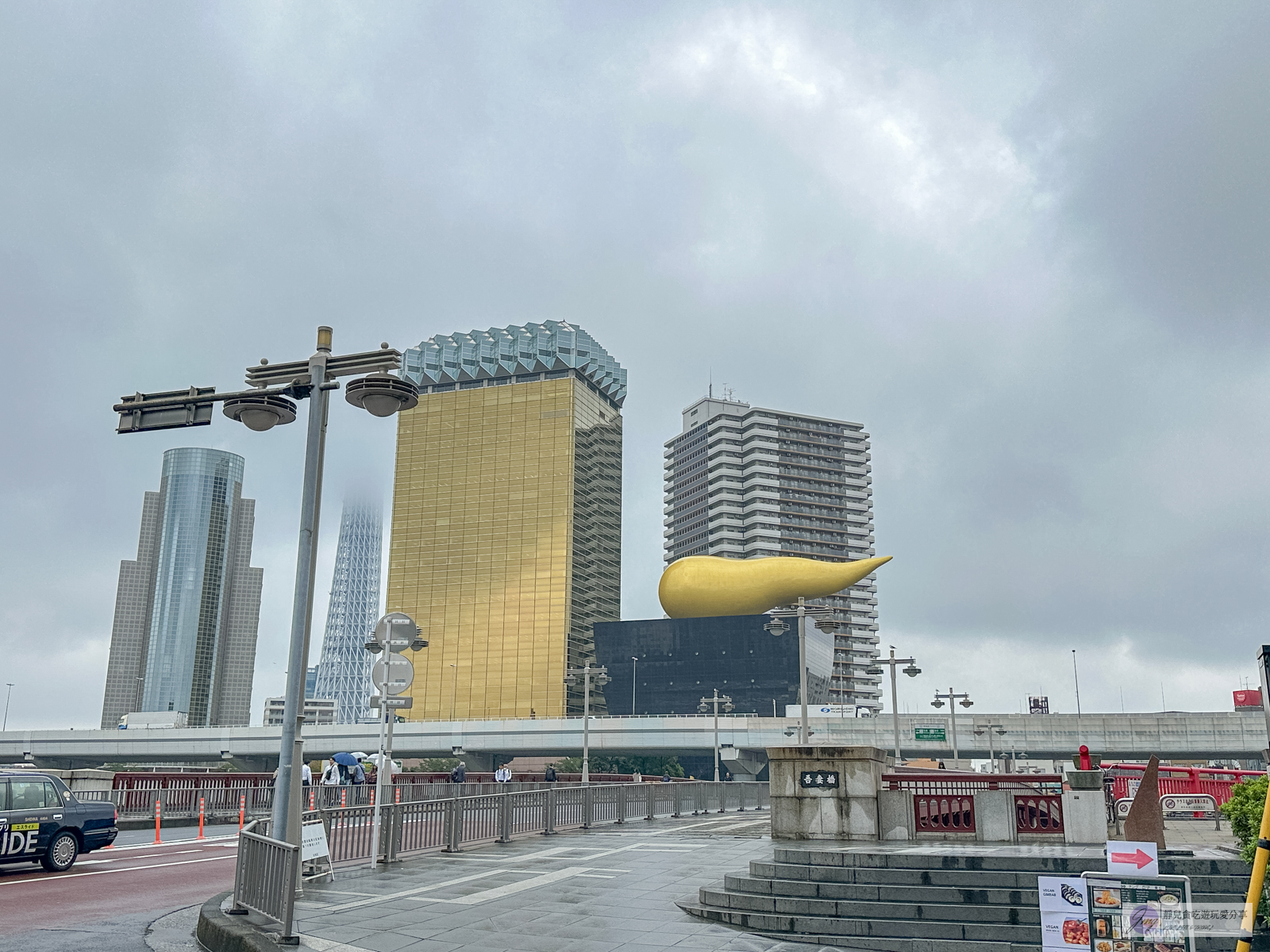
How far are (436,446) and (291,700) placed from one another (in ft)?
522

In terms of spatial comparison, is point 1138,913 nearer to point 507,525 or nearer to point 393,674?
point 393,674

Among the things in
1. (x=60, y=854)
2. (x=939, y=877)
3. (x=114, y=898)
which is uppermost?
(x=939, y=877)

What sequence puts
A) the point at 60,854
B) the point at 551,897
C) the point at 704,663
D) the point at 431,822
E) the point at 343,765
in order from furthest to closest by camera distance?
the point at 704,663, the point at 343,765, the point at 431,822, the point at 60,854, the point at 551,897

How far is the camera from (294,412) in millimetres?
13367

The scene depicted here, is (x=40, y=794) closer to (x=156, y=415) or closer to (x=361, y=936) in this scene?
(x=156, y=415)

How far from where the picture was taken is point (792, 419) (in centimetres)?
17900

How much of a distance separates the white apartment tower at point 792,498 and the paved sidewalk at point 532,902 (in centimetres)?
15215

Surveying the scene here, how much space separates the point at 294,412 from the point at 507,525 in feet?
487

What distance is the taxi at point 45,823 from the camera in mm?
15836

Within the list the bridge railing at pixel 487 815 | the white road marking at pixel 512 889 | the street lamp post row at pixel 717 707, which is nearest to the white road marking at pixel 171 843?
the bridge railing at pixel 487 815

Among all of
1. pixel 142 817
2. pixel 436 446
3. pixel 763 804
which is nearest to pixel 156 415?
pixel 142 817

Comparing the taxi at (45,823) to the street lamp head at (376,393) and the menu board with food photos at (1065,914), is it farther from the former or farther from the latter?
the menu board with food photos at (1065,914)

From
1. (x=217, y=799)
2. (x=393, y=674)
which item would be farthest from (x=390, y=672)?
(x=217, y=799)

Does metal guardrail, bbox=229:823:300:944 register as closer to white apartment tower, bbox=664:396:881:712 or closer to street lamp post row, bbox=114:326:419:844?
street lamp post row, bbox=114:326:419:844
